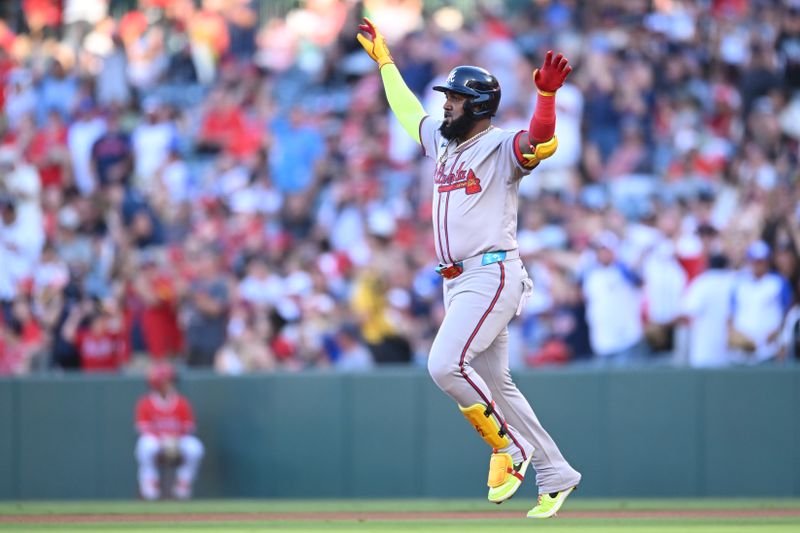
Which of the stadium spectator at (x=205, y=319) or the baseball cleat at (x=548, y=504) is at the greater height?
the stadium spectator at (x=205, y=319)

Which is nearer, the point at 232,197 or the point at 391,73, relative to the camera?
the point at 391,73


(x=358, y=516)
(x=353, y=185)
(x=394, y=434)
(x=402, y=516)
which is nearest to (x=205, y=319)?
(x=394, y=434)

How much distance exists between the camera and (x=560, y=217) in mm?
13602

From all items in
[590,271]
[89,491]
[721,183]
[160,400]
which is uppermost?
[721,183]

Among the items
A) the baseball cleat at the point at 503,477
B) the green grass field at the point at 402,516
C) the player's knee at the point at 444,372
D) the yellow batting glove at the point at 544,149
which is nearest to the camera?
the yellow batting glove at the point at 544,149

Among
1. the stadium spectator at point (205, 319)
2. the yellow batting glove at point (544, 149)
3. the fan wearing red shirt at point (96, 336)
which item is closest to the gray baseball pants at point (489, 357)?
the yellow batting glove at point (544, 149)

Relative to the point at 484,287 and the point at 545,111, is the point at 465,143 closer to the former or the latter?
the point at 545,111

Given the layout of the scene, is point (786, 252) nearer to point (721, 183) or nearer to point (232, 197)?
point (721, 183)

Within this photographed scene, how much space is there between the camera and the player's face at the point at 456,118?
7527 mm

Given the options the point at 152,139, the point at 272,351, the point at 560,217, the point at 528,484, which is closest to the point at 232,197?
the point at 152,139

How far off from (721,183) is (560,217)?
166 cm

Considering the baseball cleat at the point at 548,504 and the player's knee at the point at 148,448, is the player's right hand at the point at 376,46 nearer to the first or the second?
the baseball cleat at the point at 548,504

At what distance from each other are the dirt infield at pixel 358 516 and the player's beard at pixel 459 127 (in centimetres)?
263

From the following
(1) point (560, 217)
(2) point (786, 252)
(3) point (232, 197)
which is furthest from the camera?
(3) point (232, 197)
